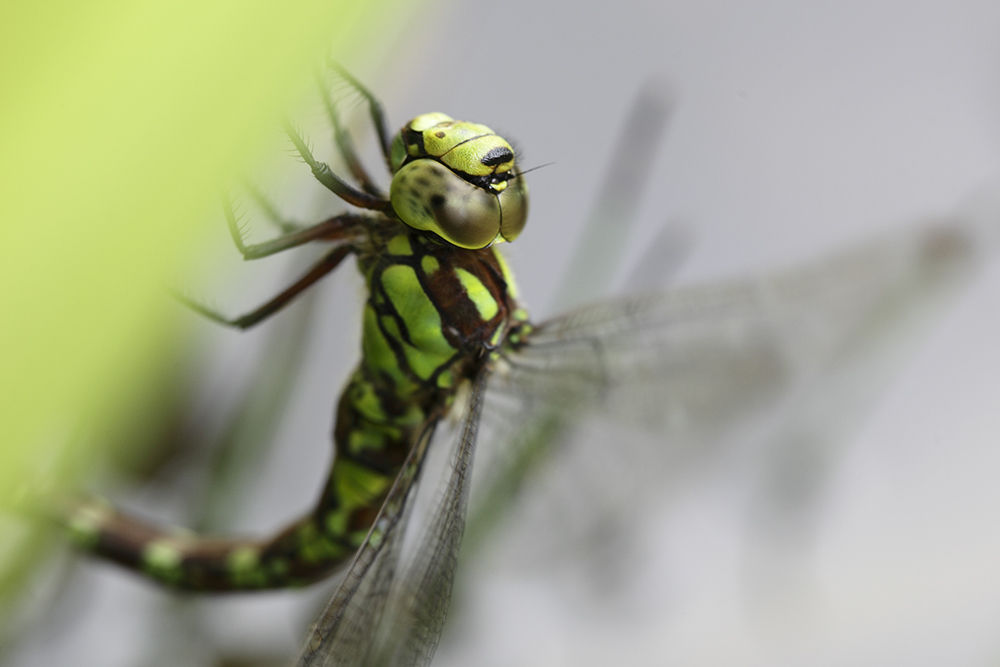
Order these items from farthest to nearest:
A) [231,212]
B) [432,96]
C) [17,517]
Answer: [432,96]
[17,517]
[231,212]

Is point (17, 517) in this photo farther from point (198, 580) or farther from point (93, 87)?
point (93, 87)

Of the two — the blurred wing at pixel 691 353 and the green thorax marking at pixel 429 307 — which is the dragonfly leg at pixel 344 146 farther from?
the blurred wing at pixel 691 353

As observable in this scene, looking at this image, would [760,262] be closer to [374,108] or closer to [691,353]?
[691,353]

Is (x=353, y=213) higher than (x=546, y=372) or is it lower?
higher

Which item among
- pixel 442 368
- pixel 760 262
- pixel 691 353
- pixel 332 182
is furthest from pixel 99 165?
pixel 760 262

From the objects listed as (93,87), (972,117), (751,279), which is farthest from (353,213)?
(972,117)

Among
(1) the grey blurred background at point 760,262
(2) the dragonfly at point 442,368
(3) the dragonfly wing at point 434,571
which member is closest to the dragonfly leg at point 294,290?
(2) the dragonfly at point 442,368

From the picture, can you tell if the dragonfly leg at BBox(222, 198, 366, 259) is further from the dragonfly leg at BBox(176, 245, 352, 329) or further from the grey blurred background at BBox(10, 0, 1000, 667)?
the grey blurred background at BBox(10, 0, 1000, 667)
